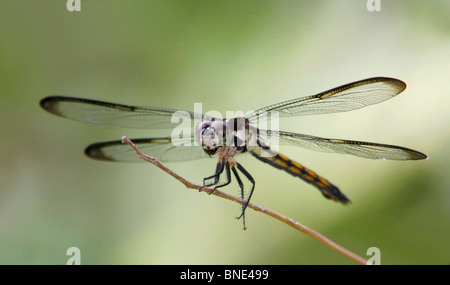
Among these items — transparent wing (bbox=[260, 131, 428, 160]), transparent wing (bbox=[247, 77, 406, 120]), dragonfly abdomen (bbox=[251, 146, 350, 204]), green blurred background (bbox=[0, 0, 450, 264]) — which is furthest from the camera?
green blurred background (bbox=[0, 0, 450, 264])

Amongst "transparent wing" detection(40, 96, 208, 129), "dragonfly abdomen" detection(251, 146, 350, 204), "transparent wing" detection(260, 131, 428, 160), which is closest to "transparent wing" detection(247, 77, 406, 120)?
"transparent wing" detection(260, 131, 428, 160)

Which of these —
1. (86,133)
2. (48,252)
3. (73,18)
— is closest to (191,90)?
(86,133)

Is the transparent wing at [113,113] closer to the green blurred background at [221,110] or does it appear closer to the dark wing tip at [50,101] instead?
the dark wing tip at [50,101]

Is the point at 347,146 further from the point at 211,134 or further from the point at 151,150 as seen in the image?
the point at 151,150

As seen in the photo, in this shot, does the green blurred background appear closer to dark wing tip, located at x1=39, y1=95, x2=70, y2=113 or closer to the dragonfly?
the dragonfly

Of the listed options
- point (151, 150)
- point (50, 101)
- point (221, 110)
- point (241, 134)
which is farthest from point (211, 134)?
point (221, 110)

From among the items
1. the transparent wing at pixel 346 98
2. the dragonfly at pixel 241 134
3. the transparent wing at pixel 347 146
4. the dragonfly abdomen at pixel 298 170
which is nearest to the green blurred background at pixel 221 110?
the dragonfly abdomen at pixel 298 170
